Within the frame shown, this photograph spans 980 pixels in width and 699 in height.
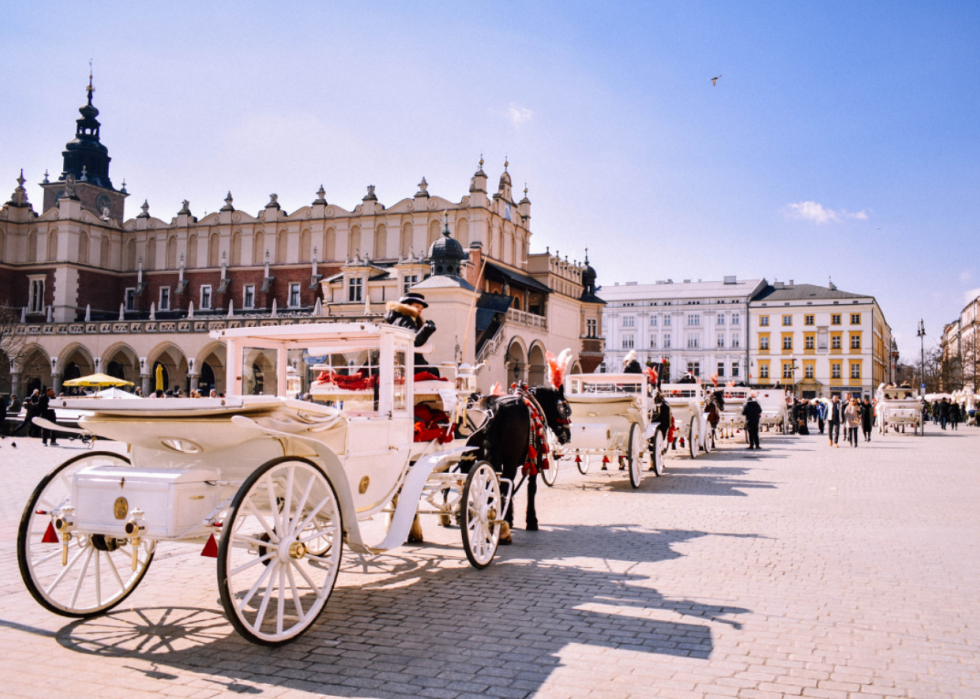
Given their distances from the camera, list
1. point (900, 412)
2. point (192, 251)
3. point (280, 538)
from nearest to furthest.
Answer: point (280, 538)
point (900, 412)
point (192, 251)

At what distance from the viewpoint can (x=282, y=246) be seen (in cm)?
5256

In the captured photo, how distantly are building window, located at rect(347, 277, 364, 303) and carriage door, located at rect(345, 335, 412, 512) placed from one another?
129 ft

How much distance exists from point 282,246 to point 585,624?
166ft

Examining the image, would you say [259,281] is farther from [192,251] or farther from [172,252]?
[172,252]

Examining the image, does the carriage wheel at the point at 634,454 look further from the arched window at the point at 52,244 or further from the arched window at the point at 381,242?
the arched window at the point at 52,244

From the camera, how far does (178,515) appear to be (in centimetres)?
433

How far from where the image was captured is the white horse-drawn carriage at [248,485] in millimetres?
4328

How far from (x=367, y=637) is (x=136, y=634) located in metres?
1.50

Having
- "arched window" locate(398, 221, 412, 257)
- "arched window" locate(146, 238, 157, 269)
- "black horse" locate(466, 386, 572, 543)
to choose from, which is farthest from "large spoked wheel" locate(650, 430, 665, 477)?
"arched window" locate(146, 238, 157, 269)

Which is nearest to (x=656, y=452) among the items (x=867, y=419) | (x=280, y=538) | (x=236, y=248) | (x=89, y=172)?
(x=280, y=538)

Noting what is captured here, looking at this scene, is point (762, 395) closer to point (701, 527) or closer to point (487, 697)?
point (701, 527)

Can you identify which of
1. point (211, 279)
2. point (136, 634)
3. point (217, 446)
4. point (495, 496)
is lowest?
point (136, 634)

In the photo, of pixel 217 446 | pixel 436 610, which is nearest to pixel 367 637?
pixel 436 610

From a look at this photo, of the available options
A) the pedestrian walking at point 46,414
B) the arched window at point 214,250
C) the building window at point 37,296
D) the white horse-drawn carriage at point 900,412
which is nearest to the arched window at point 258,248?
the arched window at point 214,250
